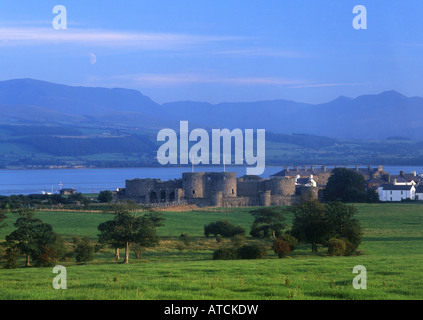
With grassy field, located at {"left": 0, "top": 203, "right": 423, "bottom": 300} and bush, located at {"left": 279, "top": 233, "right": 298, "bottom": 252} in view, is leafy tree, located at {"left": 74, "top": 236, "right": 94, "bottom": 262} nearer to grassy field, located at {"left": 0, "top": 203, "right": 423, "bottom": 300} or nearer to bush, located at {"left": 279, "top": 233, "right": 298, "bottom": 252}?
grassy field, located at {"left": 0, "top": 203, "right": 423, "bottom": 300}

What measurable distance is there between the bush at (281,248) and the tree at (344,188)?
41.8 m

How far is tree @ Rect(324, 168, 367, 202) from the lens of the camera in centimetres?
6869

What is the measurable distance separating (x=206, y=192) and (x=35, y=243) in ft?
140

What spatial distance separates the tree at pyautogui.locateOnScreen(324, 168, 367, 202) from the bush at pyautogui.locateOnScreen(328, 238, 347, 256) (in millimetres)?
40857

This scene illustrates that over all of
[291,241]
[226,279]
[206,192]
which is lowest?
[226,279]

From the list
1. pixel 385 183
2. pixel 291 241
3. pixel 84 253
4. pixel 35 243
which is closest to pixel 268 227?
pixel 291 241

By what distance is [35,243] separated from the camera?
84.9ft

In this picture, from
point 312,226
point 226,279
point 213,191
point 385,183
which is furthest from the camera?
point 385,183

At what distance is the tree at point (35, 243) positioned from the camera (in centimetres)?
2519

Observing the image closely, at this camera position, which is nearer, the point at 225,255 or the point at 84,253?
the point at 84,253

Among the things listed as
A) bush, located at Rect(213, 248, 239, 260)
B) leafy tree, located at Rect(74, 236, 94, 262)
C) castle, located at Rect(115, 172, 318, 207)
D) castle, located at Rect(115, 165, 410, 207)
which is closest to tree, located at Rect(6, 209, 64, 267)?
leafy tree, located at Rect(74, 236, 94, 262)

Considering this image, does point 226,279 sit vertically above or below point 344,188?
below

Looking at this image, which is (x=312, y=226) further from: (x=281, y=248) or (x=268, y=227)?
(x=268, y=227)
